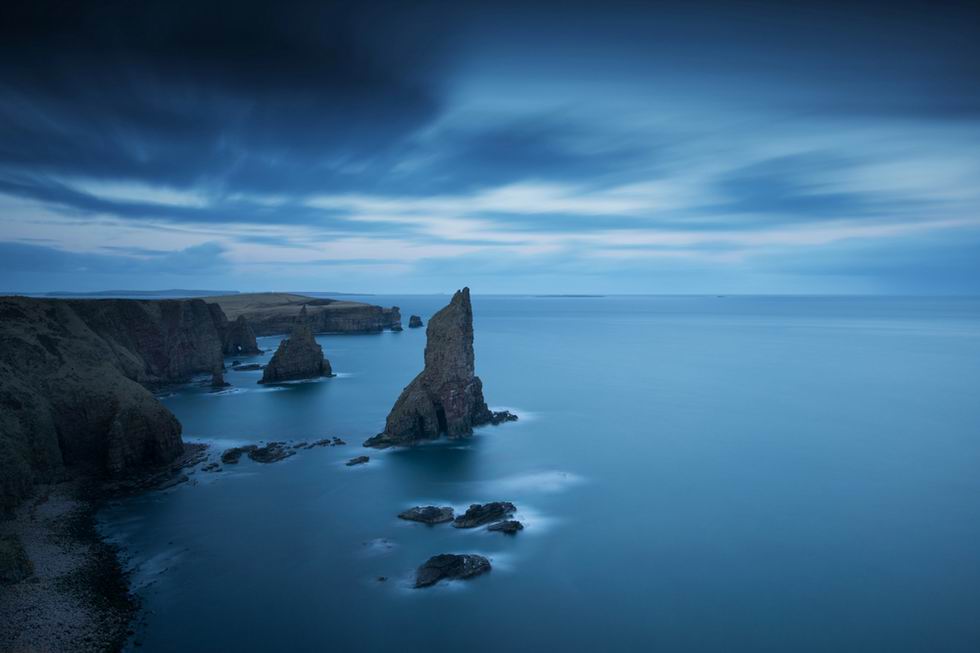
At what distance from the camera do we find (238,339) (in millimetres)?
123750

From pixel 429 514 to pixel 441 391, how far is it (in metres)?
20.6

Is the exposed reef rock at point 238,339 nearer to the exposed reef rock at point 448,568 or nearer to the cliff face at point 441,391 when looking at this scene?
the cliff face at point 441,391

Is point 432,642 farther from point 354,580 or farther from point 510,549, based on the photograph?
point 510,549

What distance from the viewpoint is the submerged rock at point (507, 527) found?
38.8 m

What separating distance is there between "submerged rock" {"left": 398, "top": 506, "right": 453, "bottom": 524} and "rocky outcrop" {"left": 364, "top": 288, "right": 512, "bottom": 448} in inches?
657

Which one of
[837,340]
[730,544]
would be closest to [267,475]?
[730,544]

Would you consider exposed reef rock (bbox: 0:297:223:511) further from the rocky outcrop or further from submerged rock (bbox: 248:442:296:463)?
the rocky outcrop

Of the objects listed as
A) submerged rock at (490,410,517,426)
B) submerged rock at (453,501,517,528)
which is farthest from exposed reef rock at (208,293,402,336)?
submerged rock at (453,501,517,528)

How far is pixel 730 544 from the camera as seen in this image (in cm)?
3825

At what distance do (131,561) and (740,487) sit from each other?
43809 millimetres

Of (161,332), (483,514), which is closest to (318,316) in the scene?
(161,332)

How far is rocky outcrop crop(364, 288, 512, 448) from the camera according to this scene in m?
58.5

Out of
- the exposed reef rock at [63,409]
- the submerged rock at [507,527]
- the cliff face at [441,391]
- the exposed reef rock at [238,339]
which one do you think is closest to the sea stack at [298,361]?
the exposed reef rock at [238,339]

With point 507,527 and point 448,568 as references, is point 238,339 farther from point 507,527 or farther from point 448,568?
point 448,568
